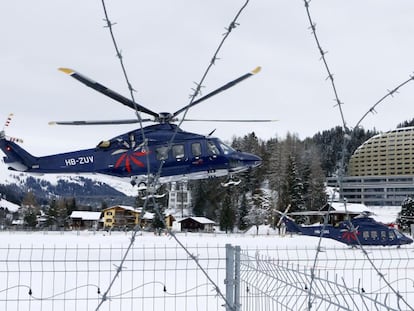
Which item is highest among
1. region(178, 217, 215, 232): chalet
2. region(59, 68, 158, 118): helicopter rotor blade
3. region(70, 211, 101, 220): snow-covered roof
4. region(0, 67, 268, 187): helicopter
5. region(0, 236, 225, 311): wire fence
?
region(59, 68, 158, 118): helicopter rotor blade

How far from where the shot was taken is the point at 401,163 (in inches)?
2874

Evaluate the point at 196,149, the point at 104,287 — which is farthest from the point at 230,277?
the point at 104,287

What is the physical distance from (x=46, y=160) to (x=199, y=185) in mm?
2909

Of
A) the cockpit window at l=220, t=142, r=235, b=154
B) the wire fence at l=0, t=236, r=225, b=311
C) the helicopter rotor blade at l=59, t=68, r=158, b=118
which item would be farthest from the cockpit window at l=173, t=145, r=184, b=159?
the helicopter rotor blade at l=59, t=68, r=158, b=118

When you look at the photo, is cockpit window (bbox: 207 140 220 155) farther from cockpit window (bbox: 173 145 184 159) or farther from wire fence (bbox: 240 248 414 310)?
wire fence (bbox: 240 248 414 310)

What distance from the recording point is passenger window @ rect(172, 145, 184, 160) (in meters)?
7.35

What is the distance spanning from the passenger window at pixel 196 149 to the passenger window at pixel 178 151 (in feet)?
0.60

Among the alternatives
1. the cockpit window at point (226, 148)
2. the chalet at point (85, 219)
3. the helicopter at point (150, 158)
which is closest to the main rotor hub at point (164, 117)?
the helicopter at point (150, 158)

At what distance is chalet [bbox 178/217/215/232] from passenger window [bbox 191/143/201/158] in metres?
43.1

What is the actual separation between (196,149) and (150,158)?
134cm

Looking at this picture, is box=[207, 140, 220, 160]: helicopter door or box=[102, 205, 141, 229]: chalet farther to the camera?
box=[102, 205, 141, 229]: chalet

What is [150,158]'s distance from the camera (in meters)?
6.43

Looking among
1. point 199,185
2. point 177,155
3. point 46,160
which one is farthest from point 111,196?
point 199,185

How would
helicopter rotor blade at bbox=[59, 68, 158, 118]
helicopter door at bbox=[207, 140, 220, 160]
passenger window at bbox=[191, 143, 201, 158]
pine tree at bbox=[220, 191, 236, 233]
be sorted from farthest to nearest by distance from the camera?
pine tree at bbox=[220, 191, 236, 233] < helicopter door at bbox=[207, 140, 220, 160] < passenger window at bbox=[191, 143, 201, 158] < helicopter rotor blade at bbox=[59, 68, 158, 118]
